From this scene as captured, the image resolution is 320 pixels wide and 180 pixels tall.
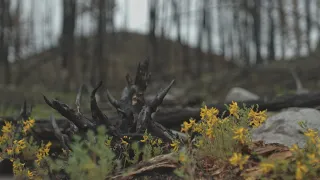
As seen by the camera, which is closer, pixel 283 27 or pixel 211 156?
pixel 211 156

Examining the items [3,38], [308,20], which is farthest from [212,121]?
[308,20]

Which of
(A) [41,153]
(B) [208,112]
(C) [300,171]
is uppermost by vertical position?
(B) [208,112]

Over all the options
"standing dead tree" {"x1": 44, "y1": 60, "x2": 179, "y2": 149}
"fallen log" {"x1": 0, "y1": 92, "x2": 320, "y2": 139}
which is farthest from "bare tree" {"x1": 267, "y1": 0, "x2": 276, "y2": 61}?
"standing dead tree" {"x1": 44, "y1": 60, "x2": 179, "y2": 149}

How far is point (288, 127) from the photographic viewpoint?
14.1 ft

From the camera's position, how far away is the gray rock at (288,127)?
163 inches

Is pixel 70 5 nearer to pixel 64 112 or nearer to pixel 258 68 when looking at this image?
pixel 258 68

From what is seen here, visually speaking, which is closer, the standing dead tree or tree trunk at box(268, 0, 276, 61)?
the standing dead tree

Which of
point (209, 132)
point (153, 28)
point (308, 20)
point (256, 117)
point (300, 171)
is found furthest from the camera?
point (308, 20)

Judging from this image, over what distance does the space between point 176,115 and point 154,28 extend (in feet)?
70.0

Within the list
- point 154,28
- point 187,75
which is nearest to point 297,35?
point 187,75

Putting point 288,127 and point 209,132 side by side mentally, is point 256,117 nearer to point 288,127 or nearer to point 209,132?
point 209,132

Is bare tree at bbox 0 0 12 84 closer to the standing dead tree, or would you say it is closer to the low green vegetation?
the standing dead tree

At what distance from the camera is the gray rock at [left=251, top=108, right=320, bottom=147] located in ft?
13.6

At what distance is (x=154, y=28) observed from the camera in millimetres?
26875
